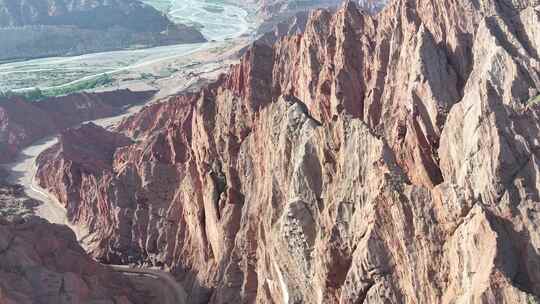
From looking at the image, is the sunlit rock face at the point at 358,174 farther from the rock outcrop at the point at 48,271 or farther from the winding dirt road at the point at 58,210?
the rock outcrop at the point at 48,271

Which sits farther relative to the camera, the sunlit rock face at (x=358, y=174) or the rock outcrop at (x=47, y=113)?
the rock outcrop at (x=47, y=113)

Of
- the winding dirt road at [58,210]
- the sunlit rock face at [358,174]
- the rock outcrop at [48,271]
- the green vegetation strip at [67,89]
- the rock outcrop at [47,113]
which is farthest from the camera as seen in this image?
the green vegetation strip at [67,89]

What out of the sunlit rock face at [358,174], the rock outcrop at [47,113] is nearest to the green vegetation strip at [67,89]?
the rock outcrop at [47,113]

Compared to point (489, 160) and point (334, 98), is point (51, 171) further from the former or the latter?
point (489, 160)

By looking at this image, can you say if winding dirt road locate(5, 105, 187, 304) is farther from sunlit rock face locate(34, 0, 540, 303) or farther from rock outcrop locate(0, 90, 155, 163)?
rock outcrop locate(0, 90, 155, 163)

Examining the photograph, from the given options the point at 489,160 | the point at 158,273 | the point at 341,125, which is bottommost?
the point at 158,273

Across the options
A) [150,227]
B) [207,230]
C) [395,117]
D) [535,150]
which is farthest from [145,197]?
[535,150]

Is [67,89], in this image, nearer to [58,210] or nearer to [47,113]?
[47,113]

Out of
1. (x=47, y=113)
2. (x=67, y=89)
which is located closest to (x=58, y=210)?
(x=47, y=113)

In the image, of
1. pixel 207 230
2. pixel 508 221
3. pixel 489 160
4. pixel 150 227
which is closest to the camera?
pixel 508 221
